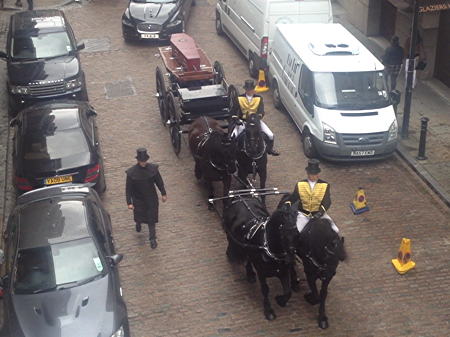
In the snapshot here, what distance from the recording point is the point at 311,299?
10922mm

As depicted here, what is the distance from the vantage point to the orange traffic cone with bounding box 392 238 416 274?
11797mm

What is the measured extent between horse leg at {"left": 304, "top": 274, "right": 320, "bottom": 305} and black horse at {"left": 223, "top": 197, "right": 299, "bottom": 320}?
11.2 inches

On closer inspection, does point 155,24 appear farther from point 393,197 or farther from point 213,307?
point 213,307

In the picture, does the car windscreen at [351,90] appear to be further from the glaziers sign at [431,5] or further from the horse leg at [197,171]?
the horse leg at [197,171]

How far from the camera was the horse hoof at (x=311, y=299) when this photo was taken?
427 inches

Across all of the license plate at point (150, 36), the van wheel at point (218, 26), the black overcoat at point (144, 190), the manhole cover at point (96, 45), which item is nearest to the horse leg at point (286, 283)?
the black overcoat at point (144, 190)

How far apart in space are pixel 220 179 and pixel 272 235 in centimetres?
365

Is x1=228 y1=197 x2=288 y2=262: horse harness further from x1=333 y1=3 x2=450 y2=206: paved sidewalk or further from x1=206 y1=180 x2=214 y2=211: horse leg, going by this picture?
x1=333 y1=3 x2=450 y2=206: paved sidewalk

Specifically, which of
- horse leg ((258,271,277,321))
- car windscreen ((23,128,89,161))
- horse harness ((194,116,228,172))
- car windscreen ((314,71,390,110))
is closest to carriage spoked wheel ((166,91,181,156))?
horse harness ((194,116,228,172))

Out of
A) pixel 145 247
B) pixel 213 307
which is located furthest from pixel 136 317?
pixel 145 247

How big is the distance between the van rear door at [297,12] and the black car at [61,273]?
9.70 metres

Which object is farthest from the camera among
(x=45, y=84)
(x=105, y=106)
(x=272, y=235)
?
(x=105, y=106)

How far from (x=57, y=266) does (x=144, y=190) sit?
241cm

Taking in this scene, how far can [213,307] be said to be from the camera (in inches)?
438
